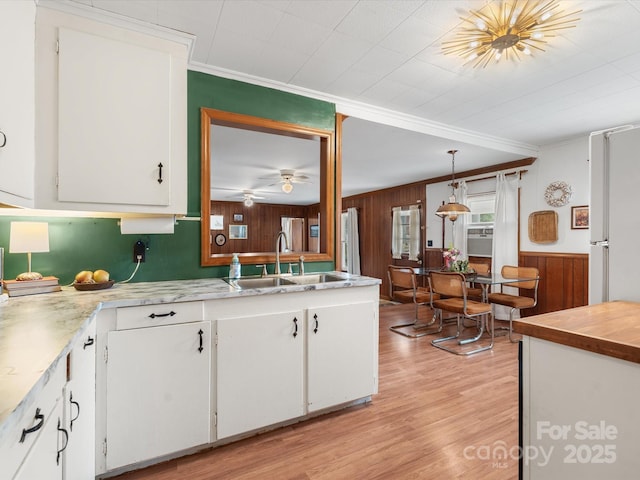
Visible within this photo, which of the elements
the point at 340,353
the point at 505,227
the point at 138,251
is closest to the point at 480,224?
the point at 505,227

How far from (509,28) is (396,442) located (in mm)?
2508

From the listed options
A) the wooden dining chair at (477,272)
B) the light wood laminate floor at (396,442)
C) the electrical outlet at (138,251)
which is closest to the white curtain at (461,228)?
the wooden dining chair at (477,272)

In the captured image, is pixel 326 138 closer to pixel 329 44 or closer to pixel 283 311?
pixel 329 44

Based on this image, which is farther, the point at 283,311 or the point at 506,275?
the point at 506,275

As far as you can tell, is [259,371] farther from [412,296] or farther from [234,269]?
[412,296]

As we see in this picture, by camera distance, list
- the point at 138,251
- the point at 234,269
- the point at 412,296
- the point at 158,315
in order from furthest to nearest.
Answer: the point at 412,296 → the point at 234,269 → the point at 138,251 → the point at 158,315

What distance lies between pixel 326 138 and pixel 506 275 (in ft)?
10.9

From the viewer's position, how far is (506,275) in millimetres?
4414

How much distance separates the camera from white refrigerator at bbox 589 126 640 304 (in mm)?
1461

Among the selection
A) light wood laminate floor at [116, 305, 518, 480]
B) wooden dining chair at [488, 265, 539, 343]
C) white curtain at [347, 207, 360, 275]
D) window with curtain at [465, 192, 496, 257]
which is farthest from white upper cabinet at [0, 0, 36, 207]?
white curtain at [347, 207, 360, 275]

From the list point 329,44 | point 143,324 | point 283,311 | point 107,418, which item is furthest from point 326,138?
point 107,418

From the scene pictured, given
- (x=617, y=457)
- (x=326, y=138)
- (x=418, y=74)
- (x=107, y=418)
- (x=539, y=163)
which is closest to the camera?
(x=617, y=457)

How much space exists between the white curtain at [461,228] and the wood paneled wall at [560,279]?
964 mm

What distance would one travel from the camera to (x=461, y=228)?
17.9 ft
